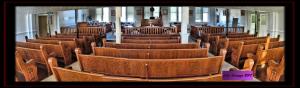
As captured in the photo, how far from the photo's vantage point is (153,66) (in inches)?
64.2

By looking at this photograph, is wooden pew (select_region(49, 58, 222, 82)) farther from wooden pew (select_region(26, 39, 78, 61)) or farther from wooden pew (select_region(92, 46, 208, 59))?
wooden pew (select_region(26, 39, 78, 61))

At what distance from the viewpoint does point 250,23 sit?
9.61 metres

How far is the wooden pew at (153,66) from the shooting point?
1635 mm

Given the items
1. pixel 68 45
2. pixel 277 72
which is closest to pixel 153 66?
pixel 277 72

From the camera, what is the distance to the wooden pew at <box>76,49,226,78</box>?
1.63m

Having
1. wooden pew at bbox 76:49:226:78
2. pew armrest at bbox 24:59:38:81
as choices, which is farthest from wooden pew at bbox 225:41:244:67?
pew armrest at bbox 24:59:38:81

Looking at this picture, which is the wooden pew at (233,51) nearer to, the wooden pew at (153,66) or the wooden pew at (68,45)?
the wooden pew at (153,66)

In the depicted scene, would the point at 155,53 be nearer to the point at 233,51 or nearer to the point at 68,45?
the point at 233,51

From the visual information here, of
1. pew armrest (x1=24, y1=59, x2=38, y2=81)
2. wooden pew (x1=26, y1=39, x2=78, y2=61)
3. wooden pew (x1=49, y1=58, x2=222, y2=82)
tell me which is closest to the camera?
wooden pew (x1=49, y1=58, x2=222, y2=82)

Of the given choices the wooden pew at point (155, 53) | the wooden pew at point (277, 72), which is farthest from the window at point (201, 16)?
the wooden pew at point (277, 72)

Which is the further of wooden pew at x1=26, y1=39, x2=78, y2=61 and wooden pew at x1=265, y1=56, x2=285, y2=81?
wooden pew at x1=26, y1=39, x2=78, y2=61
